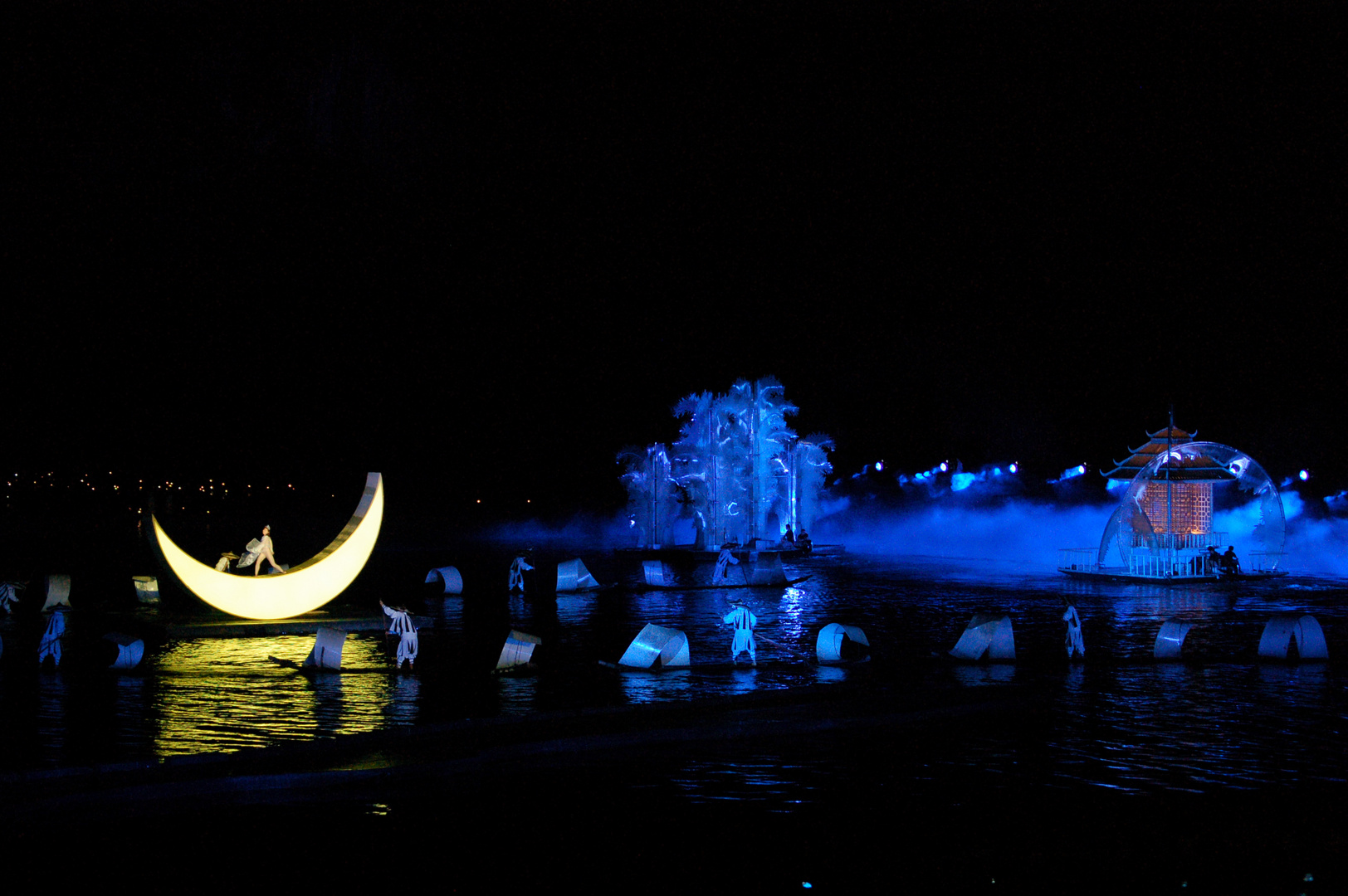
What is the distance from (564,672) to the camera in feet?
47.9

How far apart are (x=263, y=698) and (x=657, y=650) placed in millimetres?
5022

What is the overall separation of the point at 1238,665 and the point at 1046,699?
466 cm

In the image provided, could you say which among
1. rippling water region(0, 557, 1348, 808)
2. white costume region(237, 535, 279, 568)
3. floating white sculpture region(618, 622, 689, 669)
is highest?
white costume region(237, 535, 279, 568)

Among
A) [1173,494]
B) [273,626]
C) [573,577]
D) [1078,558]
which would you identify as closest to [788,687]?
[273,626]

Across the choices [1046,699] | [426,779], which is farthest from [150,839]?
[1046,699]

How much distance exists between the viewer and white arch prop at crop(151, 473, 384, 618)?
17.3 m

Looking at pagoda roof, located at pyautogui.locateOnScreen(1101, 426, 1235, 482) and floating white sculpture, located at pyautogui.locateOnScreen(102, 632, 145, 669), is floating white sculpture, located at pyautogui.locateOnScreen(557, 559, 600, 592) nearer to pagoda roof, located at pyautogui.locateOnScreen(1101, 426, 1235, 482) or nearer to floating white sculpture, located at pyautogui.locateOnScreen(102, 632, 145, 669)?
floating white sculpture, located at pyautogui.locateOnScreen(102, 632, 145, 669)

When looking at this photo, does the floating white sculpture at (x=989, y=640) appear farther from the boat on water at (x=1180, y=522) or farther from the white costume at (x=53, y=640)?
the boat on water at (x=1180, y=522)

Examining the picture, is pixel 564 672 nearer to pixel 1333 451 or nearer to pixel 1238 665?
pixel 1238 665

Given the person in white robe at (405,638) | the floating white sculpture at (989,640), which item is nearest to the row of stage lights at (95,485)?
the person in white robe at (405,638)

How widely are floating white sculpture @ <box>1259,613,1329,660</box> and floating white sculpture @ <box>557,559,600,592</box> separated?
52.4 feet

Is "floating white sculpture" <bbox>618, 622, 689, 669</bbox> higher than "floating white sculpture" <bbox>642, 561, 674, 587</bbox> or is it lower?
lower

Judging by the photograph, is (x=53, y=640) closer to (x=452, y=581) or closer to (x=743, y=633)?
(x=743, y=633)

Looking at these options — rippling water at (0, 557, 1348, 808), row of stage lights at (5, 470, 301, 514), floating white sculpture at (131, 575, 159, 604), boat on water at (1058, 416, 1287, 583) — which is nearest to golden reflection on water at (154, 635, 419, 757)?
rippling water at (0, 557, 1348, 808)
